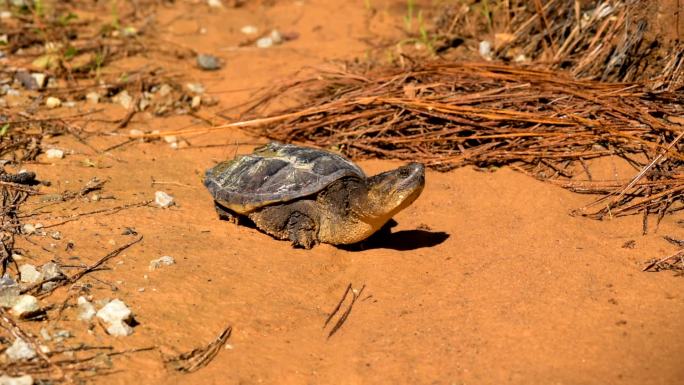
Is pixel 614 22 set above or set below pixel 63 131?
above

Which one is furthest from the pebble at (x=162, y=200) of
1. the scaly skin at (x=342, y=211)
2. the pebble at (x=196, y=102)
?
the pebble at (x=196, y=102)

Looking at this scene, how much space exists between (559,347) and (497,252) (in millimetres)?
882

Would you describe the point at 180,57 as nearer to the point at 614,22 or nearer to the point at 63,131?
the point at 63,131

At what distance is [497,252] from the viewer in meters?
3.92

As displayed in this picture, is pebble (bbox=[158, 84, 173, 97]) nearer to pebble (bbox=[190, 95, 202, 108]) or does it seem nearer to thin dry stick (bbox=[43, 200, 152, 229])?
pebble (bbox=[190, 95, 202, 108])

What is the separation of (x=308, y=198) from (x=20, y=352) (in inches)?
73.4

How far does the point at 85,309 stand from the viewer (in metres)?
3.19

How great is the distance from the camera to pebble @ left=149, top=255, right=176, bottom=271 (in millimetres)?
3633

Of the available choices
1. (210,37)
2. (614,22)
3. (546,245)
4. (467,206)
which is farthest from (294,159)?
(210,37)

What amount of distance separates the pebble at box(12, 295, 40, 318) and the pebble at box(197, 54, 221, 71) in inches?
159

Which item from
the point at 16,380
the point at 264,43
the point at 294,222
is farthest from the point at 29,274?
the point at 264,43

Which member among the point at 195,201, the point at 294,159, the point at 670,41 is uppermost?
the point at 670,41

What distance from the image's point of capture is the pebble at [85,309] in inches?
124

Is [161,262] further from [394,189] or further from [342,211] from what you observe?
[394,189]
